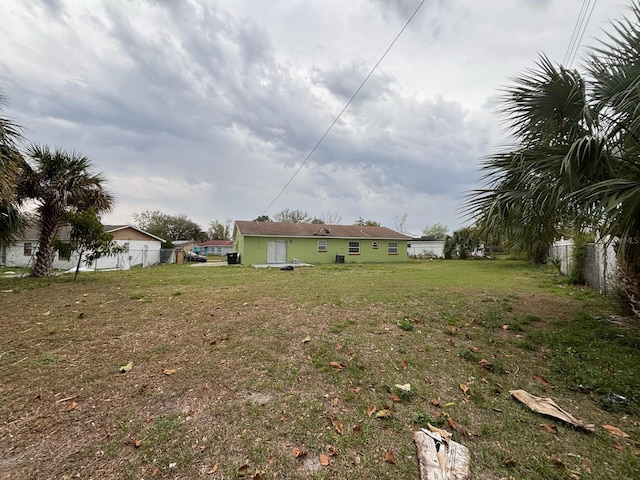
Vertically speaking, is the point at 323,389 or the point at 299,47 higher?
the point at 299,47

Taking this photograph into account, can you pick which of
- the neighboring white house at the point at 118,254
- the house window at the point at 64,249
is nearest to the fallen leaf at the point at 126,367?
the house window at the point at 64,249

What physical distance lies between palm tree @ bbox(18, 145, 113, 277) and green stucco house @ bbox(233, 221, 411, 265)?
375 inches

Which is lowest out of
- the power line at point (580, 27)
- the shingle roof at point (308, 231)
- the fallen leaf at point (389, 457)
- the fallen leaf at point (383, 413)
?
the fallen leaf at point (389, 457)

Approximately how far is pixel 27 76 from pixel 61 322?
778 cm

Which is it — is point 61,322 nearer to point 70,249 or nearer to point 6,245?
point 70,249

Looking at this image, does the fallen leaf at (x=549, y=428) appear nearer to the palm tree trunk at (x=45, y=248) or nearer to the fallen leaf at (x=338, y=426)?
the fallen leaf at (x=338, y=426)

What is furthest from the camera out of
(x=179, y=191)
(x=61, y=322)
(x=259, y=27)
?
(x=179, y=191)

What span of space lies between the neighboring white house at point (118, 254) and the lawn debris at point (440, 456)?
17989 mm

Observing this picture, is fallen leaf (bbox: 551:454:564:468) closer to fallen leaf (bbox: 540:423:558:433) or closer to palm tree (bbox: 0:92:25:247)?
fallen leaf (bbox: 540:423:558:433)

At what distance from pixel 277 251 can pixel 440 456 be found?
1933 cm

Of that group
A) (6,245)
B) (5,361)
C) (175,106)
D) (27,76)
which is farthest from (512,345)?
(6,245)

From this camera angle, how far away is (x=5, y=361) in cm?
312

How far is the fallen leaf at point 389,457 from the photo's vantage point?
5.87 feet

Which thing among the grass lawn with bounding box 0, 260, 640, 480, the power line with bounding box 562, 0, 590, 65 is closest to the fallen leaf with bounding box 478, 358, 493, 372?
the grass lawn with bounding box 0, 260, 640, 480
